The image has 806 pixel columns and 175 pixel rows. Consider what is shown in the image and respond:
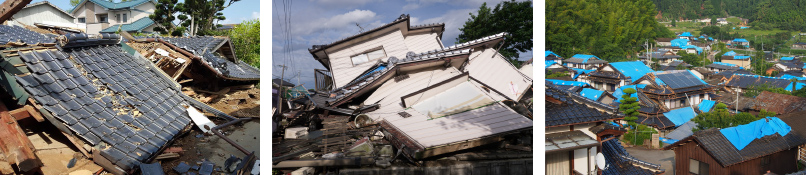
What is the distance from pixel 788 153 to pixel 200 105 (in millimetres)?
5707

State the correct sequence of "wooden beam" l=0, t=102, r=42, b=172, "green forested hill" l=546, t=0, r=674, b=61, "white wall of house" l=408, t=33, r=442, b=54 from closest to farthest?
"wooden beam" l=0, t=102, r=42, b=172 → "white wall of house" l=408, t=33, r=442, b=54 → "green forested hill" l=546, t=0, r=674, b=61

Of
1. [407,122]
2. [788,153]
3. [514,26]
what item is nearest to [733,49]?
[788,153]

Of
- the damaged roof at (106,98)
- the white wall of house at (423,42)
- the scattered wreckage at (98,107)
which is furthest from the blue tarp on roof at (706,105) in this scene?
the damaged roof at (106,98)

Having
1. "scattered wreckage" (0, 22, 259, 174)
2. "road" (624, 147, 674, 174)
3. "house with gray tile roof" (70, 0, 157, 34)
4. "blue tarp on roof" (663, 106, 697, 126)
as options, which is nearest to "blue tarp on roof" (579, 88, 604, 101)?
"road" (624, 147, 674, 174)

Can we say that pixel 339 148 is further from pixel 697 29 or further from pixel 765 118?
pixel 697 29

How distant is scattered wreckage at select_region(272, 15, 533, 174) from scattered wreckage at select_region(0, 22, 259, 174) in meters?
0.35

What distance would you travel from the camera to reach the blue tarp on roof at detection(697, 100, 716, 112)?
6345 millimetres

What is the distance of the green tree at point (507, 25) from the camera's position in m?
2.62

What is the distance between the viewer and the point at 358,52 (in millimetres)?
2689

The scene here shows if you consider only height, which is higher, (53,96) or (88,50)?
(88,50)

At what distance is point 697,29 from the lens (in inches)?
334

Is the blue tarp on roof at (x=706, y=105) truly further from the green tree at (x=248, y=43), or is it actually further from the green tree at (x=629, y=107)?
the green tree at (x=248, y=43)

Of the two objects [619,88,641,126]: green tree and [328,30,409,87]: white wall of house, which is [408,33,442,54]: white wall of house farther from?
[619,88,641,126]: green tree

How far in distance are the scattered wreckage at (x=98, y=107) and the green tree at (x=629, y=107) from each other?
16.7 ft
